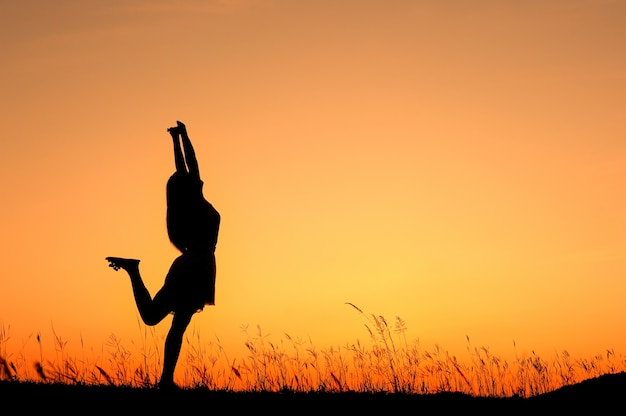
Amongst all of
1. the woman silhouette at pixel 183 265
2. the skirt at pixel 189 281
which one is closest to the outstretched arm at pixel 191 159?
the woman silhouette at pixel 183 265

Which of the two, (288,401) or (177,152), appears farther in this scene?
(177,152)

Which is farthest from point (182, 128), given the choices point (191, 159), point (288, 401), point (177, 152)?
point (288, 401)

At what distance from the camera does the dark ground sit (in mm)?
6660

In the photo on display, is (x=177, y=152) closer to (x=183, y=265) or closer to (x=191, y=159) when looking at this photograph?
(x=191, y=159)

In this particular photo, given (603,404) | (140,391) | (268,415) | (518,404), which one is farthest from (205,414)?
(603,404)

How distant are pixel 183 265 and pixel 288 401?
169 cm

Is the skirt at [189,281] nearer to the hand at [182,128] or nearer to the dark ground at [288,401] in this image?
the dark ground at [288,401]

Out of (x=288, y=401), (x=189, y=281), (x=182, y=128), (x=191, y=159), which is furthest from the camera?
(x=182, y=128)

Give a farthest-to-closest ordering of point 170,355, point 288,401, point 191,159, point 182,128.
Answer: point 182,128 → point 191,159 → point 288,401 → point 170,355

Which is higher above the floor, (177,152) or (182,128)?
(182,128)

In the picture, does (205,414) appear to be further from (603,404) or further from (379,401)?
(603,404)

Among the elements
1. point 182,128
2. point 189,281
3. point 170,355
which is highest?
point 182,128

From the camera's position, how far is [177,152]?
7.71m

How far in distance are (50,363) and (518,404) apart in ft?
16.8
